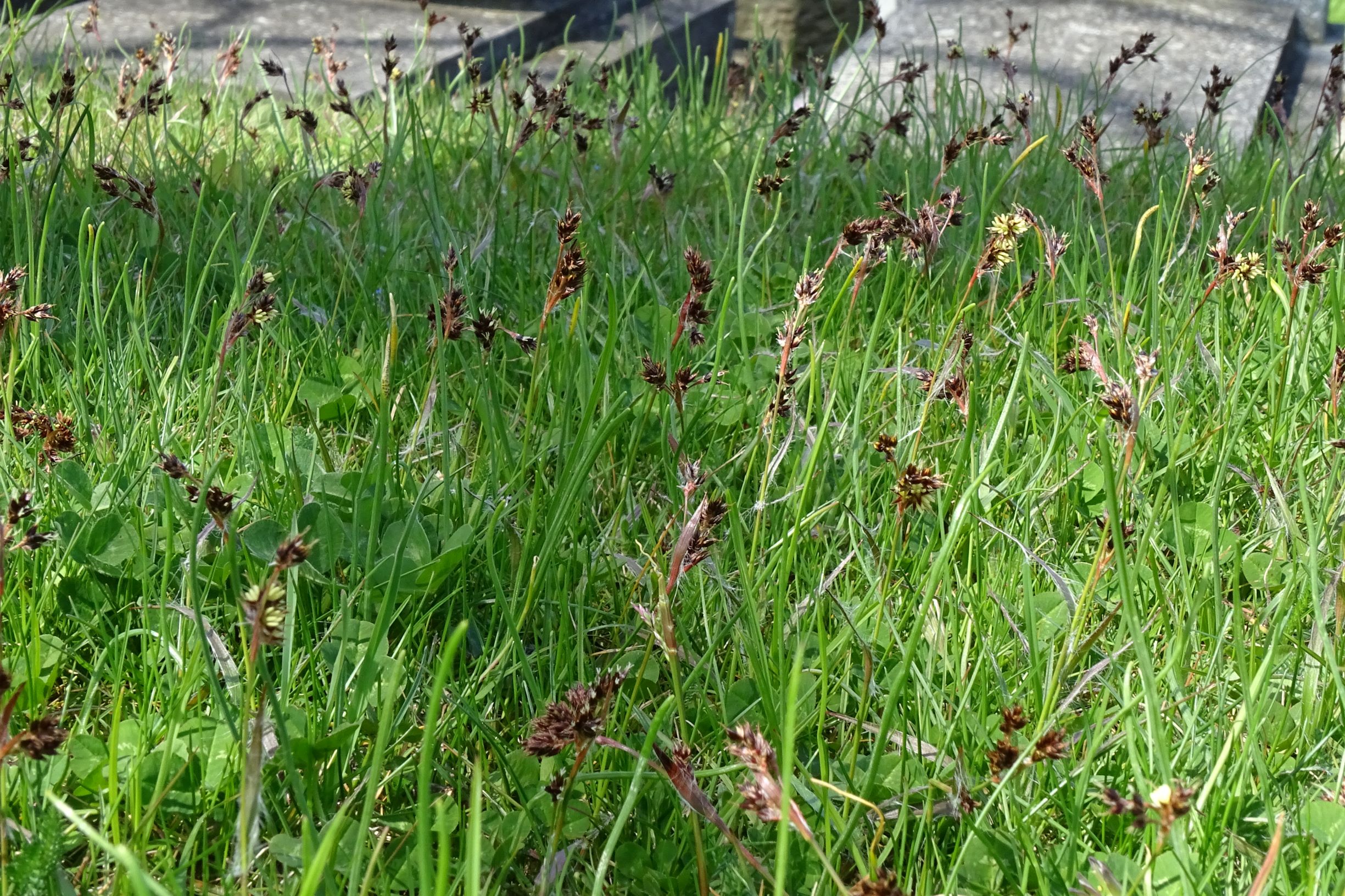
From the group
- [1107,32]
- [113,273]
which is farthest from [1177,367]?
[1107,32]

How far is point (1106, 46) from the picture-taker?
473 centimetres

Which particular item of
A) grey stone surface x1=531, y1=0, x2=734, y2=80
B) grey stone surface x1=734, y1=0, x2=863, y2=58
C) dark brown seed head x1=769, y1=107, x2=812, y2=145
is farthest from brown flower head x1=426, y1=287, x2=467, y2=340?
grey stone surface x1=734, y1=0, x2=863, y2=58

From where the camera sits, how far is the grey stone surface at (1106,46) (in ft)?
14.2

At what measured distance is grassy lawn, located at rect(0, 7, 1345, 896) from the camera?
3.22ft

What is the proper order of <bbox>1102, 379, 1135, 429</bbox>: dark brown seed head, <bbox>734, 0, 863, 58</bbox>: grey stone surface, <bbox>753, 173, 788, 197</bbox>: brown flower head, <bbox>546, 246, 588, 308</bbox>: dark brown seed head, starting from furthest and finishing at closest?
1. <bbox>734, 0, 863, 58</bbox>: grey stone surface
2. <bbox>753, 173, 788, 197</bbox>: brown flower head
3. <bbox>546, 246, 588, 308</bbox>: dark brown seed head
4. <bbox>1102, 379, 1135, 429</bbox>: dark brown seed head

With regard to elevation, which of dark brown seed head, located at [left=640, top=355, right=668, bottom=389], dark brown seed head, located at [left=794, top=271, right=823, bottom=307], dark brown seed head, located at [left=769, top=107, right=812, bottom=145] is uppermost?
dark brown seed head, located at [left=769, top=107, right=812, bottom=145]

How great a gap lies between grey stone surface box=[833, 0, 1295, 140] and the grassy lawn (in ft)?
7.37

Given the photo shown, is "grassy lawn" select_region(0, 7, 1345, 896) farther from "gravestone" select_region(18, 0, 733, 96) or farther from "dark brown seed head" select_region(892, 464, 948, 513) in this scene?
"gravestone" select_region(18, 0, 733, 96)

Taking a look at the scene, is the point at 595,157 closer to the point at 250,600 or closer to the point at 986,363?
the point at 986,363

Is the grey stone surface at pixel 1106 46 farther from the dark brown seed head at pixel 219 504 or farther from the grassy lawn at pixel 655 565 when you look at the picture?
the dark brown seed head at pixel 219 504

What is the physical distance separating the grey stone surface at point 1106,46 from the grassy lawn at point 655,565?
225 centimetres

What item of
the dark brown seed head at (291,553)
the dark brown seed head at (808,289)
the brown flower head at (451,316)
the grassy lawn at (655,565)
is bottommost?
the grassy lawn at (655,565)

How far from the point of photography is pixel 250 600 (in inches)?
29.4

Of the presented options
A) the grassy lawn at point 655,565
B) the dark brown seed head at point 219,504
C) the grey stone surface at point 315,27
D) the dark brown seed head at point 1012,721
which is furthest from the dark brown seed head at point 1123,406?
the grey stone surface at point 315,27
